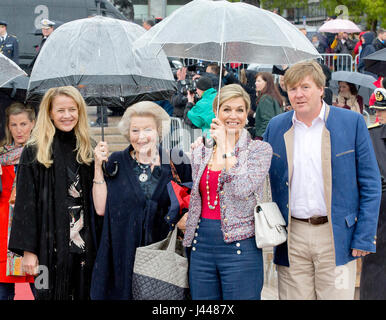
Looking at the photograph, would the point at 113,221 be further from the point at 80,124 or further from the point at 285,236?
the point at 285,236

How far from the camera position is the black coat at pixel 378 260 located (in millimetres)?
5711

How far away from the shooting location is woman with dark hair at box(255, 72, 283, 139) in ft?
32.2

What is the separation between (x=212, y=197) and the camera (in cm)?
451

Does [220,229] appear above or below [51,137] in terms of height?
below

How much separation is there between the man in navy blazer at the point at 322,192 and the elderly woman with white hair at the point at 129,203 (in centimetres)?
90

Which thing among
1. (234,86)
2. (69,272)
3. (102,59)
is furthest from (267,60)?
(69,272)

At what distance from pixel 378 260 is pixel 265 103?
4.46 meters

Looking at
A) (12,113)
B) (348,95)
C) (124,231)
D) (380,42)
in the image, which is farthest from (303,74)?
(380,42)

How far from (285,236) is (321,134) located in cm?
77

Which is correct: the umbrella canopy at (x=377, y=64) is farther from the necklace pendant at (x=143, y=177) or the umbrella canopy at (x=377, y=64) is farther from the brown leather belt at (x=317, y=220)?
the necklace pendant at (x=143, y=177)

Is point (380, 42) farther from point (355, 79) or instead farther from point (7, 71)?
point (7, 71)

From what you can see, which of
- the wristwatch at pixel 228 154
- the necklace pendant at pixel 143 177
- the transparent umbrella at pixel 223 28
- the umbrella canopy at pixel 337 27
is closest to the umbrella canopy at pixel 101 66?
the transparent umbrella at pixel 223 28

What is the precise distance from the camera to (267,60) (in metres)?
5.27

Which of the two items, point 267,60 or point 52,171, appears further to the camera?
point 267,60
